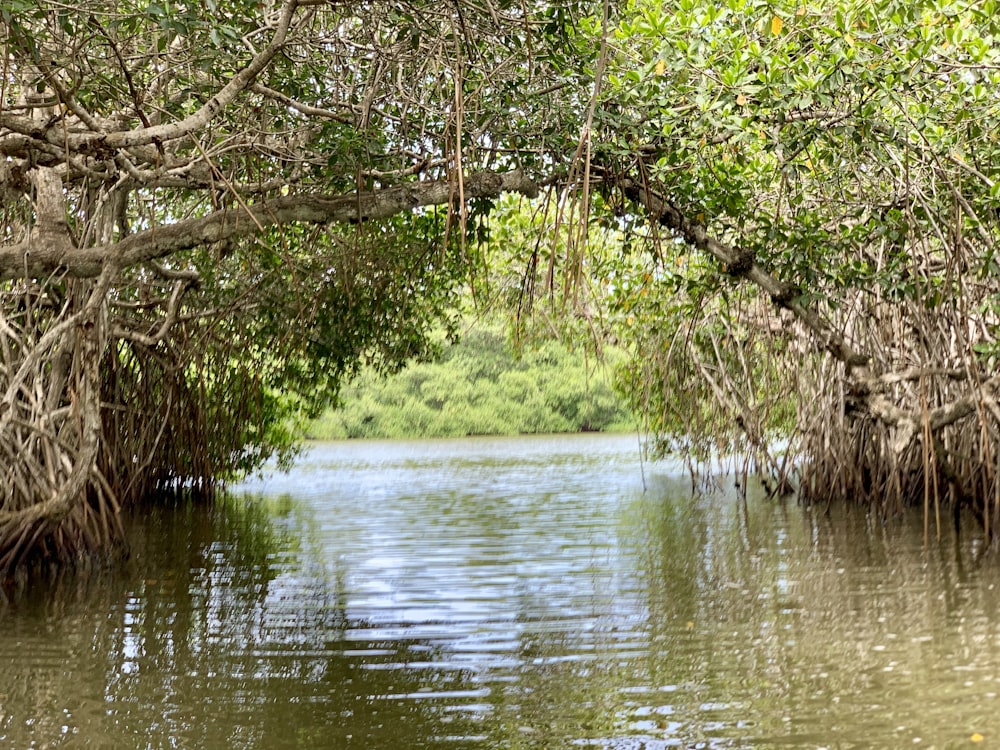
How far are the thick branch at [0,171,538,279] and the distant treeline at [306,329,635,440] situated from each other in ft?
82.1

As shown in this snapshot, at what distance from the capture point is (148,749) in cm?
332

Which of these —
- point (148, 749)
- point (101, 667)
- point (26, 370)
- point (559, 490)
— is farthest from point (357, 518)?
point (148, 749)

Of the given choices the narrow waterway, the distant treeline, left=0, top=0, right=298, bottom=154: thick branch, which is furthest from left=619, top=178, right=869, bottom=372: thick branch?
the distant treeline

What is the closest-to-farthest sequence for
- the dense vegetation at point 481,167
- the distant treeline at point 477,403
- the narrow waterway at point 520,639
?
1. the narrow waterway at point 520,639
2. the dense vegetation at point 481,167
3. the distant treeline at point 477,403

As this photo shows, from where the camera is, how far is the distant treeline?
31.2 meters

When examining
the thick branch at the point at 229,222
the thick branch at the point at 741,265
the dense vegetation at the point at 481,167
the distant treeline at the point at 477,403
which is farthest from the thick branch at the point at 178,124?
the distant treeline at the point at 477,403

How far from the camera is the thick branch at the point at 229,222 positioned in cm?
544

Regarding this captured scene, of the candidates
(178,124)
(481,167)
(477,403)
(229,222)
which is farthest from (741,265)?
(477,403)

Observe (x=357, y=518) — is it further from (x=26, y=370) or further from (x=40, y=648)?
(x=40, y=648)

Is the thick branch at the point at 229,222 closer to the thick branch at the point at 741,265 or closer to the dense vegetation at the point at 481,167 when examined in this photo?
the dense vegetation at the point at 481,167

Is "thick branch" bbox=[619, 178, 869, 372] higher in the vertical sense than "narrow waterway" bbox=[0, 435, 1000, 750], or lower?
higher

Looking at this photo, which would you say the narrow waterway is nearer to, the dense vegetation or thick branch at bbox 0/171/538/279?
the dense vegetation

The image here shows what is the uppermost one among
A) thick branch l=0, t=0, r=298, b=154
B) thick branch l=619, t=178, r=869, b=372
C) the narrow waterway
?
thick branch l=0, t=0, r=298, b=154

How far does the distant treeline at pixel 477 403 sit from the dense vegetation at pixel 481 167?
71.7 feet
